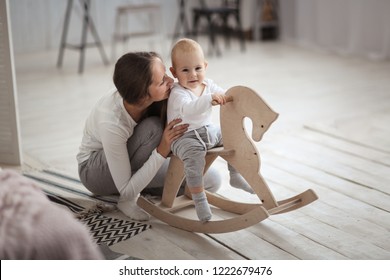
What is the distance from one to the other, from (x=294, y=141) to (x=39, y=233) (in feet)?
6.49

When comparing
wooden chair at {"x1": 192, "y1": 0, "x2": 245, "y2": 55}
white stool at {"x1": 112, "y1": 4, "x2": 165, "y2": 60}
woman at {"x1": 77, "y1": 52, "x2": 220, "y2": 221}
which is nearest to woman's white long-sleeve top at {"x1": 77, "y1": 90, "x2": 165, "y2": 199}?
woman at {"x1": 77, "y1": 52, "x2": 220, "y2": 221}

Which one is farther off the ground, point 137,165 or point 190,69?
point 190,69

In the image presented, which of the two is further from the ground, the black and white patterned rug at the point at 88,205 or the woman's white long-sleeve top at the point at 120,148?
the woman's white long-sleeve top at the point at 120,148

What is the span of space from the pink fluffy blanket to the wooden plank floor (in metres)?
0.57

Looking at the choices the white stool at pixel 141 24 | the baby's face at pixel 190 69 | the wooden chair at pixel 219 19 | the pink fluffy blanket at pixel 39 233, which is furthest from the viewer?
the white stool at pixel 141 24

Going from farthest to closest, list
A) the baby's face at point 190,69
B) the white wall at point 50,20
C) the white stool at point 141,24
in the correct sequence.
A: the white stool at point 141,24, the white wall at point 50,20, the baby's face at point 190,69

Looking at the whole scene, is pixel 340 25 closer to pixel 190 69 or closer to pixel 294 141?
pixel 294 141

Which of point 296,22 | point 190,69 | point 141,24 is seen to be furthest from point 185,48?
point 141,24

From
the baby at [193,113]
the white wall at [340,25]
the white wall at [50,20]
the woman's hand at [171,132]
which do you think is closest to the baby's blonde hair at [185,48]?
the baby at [193,113]

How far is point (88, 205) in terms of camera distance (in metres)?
2.43

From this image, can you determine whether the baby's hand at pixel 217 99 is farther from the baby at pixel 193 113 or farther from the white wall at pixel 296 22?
the white wall at pixel 296 22

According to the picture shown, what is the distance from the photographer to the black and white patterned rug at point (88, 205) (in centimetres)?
218

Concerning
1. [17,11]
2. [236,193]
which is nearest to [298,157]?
[236,193]

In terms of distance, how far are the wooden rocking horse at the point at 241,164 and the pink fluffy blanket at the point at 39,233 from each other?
26.2 inches
